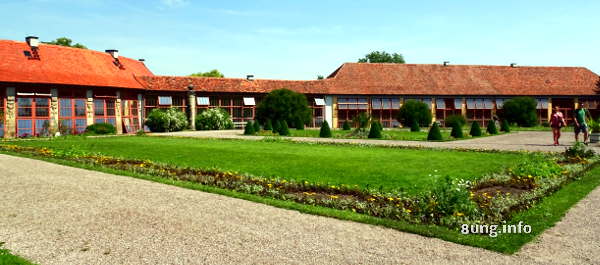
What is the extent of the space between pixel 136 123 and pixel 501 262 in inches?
1458

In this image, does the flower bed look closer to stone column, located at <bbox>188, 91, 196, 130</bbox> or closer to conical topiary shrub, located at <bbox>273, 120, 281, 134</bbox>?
conical topiary shrub, located at <bbox>273, 120, 281, 134</bbox>

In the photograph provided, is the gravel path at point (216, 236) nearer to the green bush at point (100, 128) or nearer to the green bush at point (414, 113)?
the green bush at point (100, 128)

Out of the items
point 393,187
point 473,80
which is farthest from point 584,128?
point 473,80

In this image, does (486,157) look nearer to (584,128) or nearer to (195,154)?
(584,128)

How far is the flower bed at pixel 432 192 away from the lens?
22.3 ft

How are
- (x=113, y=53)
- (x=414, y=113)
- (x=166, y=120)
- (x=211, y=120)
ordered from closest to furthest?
(x=166, y=120), (x=414, y=113), (x=211, y=120), (x=113, y=53)

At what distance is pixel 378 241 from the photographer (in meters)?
5.71

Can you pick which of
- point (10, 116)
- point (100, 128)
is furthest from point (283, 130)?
point (10, 116)

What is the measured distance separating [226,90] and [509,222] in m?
37.5

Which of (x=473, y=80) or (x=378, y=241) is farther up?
(x=473, y=80)

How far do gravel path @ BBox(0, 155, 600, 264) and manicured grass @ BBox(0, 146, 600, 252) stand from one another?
6.1 inches

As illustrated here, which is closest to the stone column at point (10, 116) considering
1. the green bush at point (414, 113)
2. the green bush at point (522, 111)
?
the green bush at point (414, 113)

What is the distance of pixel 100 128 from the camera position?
108ft

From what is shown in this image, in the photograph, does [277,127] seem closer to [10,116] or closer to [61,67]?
[61,67]
